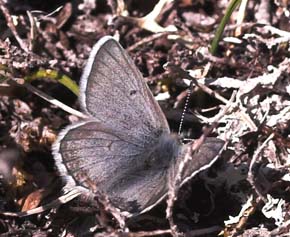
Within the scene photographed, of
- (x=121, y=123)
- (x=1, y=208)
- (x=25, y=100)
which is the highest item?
(x=121, y=123)

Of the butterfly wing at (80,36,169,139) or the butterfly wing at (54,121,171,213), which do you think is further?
the butterfly wing at (80,36,169,139)

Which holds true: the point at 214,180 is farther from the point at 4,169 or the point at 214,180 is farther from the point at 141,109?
the point at 4,169

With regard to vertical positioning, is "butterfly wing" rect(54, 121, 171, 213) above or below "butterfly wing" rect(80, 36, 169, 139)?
below

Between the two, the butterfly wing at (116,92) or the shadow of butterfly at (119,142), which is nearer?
the shadow of butterfly at (119,142)

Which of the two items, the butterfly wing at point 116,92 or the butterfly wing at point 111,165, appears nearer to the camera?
the butterfly wing at point 111,165

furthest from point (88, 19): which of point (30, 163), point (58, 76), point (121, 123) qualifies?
point (121, 123)

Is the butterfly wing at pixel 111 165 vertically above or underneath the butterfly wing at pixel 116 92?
underneath

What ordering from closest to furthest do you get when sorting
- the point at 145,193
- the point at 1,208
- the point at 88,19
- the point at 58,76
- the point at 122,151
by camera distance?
the point at 145,193
the point at 122,151
the point at 1,208
the point at 58,76
the point at 88,19
